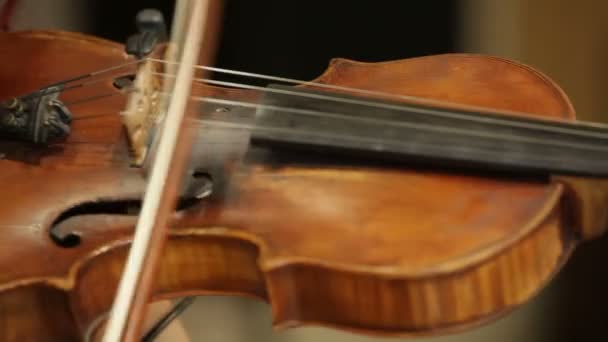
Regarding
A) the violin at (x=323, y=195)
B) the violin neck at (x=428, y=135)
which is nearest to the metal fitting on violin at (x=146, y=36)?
the violin at (x=323, y=195)

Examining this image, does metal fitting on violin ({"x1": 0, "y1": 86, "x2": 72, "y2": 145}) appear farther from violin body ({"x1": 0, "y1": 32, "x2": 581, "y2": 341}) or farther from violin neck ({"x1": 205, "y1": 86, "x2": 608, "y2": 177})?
violin neck ({"x1": 205, "y1": 86, "x2": 608, "y2": 177})

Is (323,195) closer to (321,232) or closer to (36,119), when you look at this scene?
(321,232)

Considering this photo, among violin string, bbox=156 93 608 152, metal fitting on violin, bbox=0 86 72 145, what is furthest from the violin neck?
metal fitting on violin, bbox=0 86 72 145

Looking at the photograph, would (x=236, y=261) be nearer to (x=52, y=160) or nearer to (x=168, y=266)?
(x=168, y=266)

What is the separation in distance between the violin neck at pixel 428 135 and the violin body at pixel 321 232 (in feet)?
0.06

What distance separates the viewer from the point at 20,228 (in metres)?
0.71

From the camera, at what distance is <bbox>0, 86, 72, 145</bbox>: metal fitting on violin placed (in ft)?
2.48

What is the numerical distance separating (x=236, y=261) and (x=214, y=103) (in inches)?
7.6

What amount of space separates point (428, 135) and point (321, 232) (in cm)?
12

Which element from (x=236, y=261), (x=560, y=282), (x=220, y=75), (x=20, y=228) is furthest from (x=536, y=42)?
(x=20, y=228)

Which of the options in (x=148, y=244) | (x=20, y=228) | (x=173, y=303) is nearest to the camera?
(x=148, y=244)

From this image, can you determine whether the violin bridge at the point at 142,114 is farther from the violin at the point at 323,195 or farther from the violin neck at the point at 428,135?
the violin neck at the point at 428,135

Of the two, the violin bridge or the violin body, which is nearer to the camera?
the violin body

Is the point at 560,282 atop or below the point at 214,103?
below
